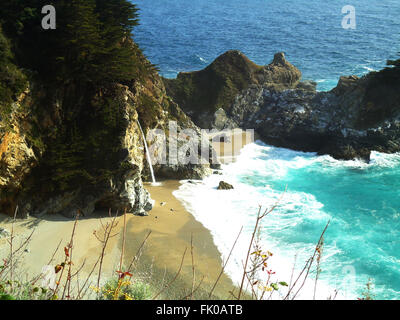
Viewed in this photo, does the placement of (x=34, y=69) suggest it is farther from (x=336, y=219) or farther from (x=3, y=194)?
(x=336, y=219)

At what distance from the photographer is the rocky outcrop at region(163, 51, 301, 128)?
33.5 metres

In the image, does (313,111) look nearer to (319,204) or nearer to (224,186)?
(319,204)

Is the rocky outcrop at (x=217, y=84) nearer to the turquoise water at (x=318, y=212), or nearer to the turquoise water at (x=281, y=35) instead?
the turquoise water at (x=318, y=212)

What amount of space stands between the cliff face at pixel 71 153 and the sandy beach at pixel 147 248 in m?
0.82

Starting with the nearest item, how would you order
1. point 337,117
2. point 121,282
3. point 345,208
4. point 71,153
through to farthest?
point 121,282 → point 71,153 → point 345,208 → point 337,117

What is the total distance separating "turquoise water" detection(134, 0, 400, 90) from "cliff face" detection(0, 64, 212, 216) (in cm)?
3442

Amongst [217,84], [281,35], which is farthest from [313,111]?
[281,35]

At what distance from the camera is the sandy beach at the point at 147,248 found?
1171 centimetres

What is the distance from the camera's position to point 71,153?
15336 millimetres

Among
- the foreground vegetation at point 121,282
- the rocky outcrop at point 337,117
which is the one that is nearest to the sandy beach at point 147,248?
the foreground vegetation at point 121,282

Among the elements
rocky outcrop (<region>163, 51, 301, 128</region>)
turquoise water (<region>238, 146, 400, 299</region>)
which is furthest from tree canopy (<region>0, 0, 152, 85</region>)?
rocky outcrop (<region>163, 51, 301, 128</region>)

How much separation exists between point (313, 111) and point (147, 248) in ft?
72.8

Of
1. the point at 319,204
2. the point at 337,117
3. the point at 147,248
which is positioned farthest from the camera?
the point at 337,117

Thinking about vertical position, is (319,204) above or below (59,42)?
below
